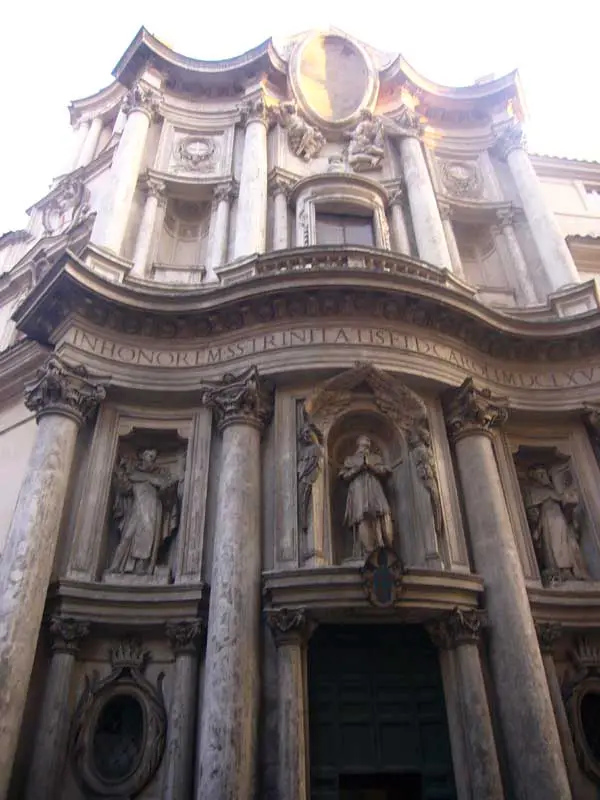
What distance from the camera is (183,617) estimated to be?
882 centimetres

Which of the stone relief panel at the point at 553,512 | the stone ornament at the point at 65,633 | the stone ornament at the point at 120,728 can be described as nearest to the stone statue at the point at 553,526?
the stone relief panel at the point at 553,512

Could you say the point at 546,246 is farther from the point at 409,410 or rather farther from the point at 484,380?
the point at 409,410

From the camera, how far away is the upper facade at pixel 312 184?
1353 cm

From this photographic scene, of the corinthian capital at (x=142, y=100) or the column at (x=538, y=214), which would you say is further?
the corinthian capital at (x=142, y=100)

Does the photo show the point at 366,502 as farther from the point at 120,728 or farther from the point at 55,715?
the point at 55,715

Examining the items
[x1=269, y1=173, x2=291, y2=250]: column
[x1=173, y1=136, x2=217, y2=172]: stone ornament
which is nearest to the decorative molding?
[x1=269, y1=173, x2=291, y2=250]: column

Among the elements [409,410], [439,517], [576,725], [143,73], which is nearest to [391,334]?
[409,410]

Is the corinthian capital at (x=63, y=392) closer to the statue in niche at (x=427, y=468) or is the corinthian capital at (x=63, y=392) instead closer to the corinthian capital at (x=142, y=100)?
the statue in niche at (x=427, y=468)

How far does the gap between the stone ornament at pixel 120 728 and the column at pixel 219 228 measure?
738cm

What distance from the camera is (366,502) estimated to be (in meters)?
9.72

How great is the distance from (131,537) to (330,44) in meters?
14.8

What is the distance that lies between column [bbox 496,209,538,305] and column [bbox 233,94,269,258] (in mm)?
5634

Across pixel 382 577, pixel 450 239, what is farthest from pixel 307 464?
pixel 450 239

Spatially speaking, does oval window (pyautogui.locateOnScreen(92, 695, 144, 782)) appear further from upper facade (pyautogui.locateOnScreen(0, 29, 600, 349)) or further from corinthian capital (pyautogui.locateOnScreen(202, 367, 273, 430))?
upper facade (pyautogui.locateOnScreen(0, 29, 600, 349))
